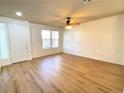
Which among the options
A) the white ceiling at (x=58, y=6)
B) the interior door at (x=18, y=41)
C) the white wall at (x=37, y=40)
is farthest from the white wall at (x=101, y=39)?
the interior door at (x=18, y=41)

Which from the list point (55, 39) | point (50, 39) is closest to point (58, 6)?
point (50, 39)

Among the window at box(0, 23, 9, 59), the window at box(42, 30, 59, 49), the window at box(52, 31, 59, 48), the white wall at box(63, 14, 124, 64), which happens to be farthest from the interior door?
the white wall at box(63, 14, 124, 64)

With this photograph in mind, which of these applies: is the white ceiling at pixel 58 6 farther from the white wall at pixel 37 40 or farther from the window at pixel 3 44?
the white wall at pixel 37 40

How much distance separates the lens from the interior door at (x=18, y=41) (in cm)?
409

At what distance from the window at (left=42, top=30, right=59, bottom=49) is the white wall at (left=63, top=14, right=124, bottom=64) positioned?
1.55 m

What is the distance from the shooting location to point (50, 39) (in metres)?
6.37

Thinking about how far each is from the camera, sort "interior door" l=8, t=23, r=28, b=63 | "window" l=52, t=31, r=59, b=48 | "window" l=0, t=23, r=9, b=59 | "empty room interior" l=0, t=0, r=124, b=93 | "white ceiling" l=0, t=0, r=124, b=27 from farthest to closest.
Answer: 1. "window" l=52, t=31, r=59, b=48
2. "interior door" l=8, t=23, r=28, b=63
3. "window" l=0, t=23, r=9, b=59
4. "white ceiling" l=0, t=0, r=124, b=27
5. "empty room interior" l=0, t=0, r=124, b=93

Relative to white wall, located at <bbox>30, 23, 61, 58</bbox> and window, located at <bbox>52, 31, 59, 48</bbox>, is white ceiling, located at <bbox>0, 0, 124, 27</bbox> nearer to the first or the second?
white wall, located at <bbox>30, 23, 61, 58</bbox>

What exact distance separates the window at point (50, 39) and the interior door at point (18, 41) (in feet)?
5.10

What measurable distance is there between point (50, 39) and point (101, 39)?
3.87 meters

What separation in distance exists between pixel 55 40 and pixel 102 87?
531 centimetres

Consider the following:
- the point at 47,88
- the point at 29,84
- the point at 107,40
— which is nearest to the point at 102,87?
the point at 47,88

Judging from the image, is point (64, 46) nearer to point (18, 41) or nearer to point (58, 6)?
point (18, 41)

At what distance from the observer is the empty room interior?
7.65ft
